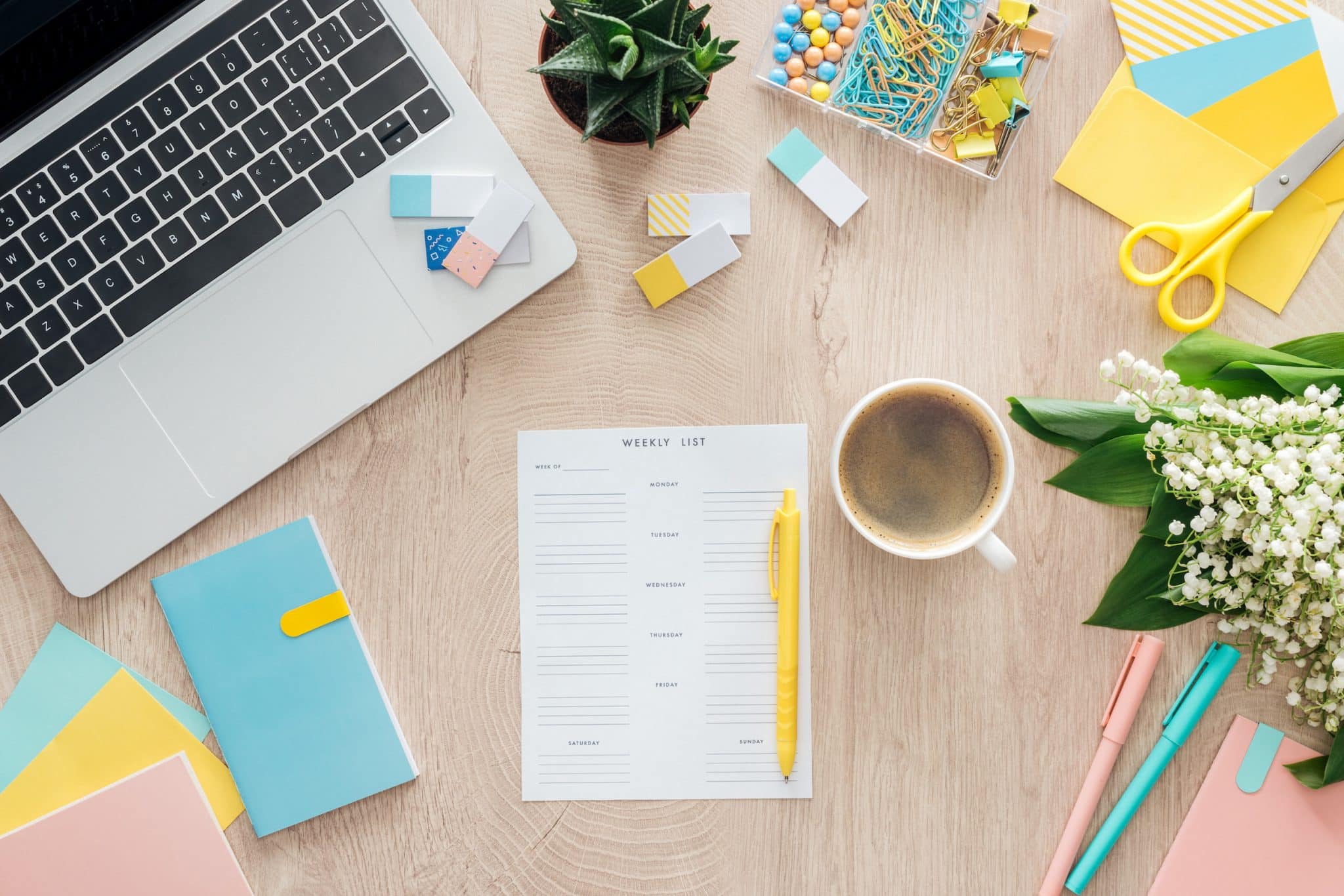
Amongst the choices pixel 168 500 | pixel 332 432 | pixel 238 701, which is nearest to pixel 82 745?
pixel 238 701

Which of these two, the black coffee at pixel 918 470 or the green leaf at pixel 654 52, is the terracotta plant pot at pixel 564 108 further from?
the black coffee at pixel 918 470

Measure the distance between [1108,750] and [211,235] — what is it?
0.99 m

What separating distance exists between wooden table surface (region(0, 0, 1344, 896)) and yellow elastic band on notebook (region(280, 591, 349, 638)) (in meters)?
0.05

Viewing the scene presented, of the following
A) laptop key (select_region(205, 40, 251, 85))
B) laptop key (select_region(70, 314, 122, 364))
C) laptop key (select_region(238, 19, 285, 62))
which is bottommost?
laptop key (select_region(70, 314, 122, 364))

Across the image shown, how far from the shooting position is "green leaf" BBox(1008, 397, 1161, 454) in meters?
0.75

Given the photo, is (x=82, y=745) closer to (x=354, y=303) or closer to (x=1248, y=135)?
(x=354, y=303)

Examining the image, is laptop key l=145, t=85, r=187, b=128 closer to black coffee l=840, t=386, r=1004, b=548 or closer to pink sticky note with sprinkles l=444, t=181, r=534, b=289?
pink sticky note with sprinkles l=444, t=181, r=534, b=289

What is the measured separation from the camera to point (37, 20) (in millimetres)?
722

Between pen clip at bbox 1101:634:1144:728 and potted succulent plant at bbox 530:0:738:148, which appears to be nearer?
potted succulent plant at bbox 530:0:738:148

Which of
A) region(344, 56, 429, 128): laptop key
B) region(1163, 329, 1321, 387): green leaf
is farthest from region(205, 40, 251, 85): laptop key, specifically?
region(1163, 329, 1321, 387): green leaf

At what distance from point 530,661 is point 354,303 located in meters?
0.39

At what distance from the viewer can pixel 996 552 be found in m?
0.72

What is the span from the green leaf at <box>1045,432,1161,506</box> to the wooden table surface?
6 cm

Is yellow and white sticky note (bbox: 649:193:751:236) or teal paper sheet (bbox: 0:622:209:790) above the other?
yellow and white sticky note (bbox: 649:193:751:236)
